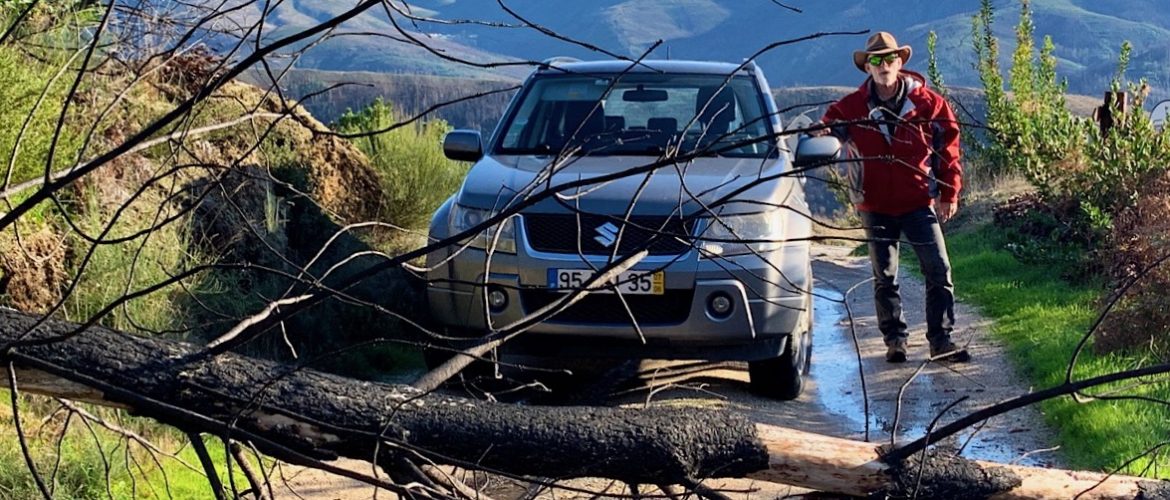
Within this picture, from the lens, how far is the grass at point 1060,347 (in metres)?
5.92

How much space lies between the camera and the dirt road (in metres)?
6.18

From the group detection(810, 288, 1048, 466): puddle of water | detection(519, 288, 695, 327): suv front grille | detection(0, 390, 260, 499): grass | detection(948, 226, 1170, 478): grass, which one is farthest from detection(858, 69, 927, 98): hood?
detection(0, 390, 260, 499): grass

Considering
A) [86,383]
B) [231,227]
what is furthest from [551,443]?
[231,227]

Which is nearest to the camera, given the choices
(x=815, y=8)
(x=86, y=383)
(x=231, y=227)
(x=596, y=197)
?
(x=86, y=383)

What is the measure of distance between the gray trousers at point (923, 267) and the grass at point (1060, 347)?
53 centimetres

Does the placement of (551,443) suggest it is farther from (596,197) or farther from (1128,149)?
(1128,149)

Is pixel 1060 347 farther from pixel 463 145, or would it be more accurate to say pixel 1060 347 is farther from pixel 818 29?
pixel 818 29

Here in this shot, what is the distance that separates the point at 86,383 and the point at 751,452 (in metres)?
1.54

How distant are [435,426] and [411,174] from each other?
9.68m

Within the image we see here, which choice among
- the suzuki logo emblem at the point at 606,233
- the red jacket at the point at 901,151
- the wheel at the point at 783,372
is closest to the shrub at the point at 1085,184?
the red jacket at the point at 901,151

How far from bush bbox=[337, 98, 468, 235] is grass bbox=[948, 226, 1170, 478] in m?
4.81

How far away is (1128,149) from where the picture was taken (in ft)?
37.8

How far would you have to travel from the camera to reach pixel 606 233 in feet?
21.8

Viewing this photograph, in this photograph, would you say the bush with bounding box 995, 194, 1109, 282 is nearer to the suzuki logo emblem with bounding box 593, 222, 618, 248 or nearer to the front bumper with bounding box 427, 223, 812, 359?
the front bumper with bounding box 427, 223, 812, 359
